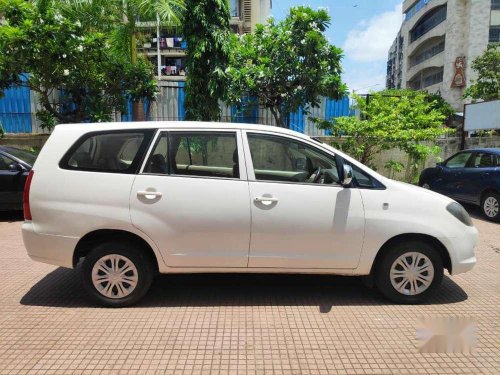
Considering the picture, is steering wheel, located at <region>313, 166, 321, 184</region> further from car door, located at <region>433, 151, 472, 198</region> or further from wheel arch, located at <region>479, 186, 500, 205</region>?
car door, located at <region>433, 151, 472, 198</region>

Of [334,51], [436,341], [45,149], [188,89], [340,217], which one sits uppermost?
[334,51]

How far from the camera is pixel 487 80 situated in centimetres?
3419

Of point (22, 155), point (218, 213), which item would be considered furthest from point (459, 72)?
point (218, 213)

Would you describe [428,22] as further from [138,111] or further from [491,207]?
[491,207]

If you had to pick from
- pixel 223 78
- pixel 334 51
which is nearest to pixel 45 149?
pixel 223 78

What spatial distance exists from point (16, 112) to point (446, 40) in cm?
5544

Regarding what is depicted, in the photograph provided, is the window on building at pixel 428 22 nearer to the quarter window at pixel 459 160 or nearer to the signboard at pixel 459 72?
the signboard at pixel 459 72

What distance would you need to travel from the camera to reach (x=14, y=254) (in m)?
6.05

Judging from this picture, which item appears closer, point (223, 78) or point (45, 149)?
point (45, 149)

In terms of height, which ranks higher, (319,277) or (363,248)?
(363,248)

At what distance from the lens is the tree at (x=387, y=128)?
10508 mm

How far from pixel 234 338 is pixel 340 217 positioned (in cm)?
147

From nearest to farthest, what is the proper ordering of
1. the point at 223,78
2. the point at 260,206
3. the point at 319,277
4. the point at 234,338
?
the point at 234,338
the point at 260,206
the point at 319,277
the point at 223,78

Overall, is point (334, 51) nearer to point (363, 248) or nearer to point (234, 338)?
point (363, 248)
